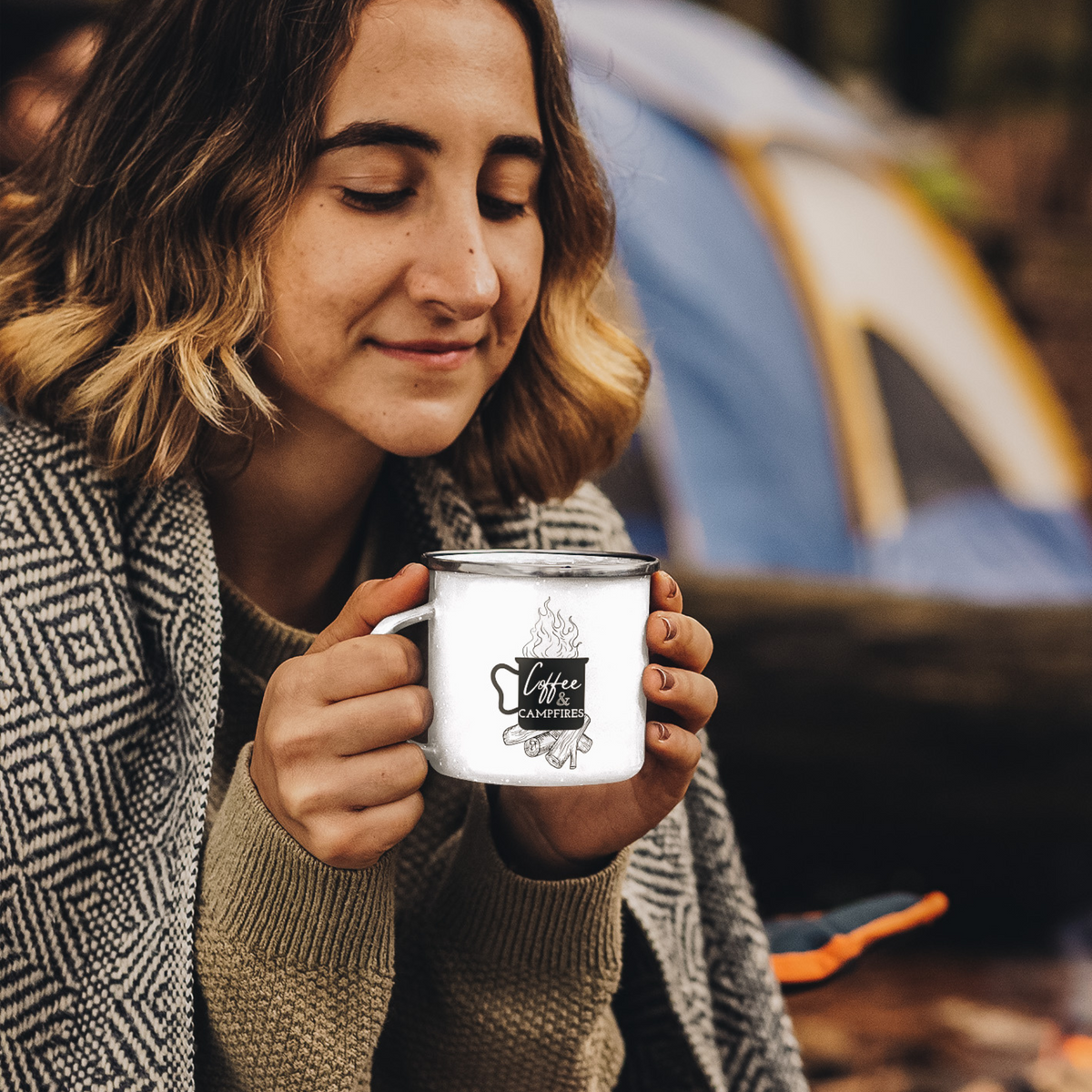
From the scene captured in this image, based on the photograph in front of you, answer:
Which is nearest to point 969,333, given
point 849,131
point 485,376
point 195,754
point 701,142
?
point 849,131

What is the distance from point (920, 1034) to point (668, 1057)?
5.45 feet

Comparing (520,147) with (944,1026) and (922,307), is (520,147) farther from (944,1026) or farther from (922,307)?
(922,307)

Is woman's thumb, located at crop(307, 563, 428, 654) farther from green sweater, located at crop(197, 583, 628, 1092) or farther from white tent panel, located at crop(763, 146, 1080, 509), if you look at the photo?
white tent panel, located at crop(763, 146, 1080, 509)

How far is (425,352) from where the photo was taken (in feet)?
3.68

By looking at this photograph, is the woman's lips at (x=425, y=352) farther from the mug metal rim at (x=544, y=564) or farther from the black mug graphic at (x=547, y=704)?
the black mug graphic at (x=547, y=704)

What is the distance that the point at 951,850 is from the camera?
308cm

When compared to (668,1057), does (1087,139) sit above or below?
above

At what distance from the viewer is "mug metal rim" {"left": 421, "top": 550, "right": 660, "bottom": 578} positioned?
2.76ft

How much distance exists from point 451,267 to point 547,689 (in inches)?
16.5

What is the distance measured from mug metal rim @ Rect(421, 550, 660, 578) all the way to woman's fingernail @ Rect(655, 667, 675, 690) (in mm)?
78

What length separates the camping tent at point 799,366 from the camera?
3.08 m

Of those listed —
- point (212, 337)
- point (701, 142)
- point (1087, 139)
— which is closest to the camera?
point (212, 337)

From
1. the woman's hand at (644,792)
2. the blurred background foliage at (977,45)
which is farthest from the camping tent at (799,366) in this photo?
the blurred background foliage at (977,45)

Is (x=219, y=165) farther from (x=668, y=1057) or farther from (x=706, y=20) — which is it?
(x=706, y=20)
